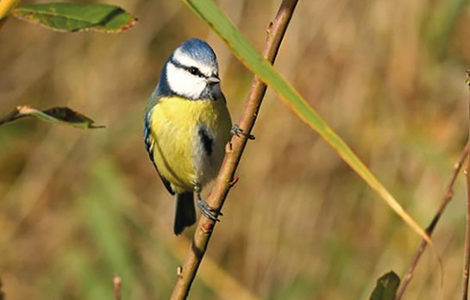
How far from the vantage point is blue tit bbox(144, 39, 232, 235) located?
2.10 meters

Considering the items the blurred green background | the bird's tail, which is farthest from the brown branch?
the bird's tail

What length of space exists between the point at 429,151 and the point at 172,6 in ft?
4.53

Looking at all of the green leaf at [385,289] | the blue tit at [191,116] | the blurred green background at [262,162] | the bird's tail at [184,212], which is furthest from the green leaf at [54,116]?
the bird's tail at [184,212]

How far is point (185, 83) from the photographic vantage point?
2160mm

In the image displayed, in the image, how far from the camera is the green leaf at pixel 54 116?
1.15 m

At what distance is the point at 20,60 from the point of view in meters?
3.64

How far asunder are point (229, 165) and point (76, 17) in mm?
311

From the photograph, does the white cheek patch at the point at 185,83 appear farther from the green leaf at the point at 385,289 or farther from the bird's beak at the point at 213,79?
the green leaf at the point at 385,289

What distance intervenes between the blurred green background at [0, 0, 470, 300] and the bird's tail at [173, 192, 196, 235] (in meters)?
0.17

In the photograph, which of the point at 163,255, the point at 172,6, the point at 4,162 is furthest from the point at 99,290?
the point at 172,6

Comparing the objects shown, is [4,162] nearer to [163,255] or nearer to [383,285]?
[163,255]

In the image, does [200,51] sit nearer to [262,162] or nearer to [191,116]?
[191,116]

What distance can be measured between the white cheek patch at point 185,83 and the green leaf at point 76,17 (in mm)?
837

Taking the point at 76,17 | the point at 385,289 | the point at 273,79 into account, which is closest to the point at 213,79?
the point at 76,17
